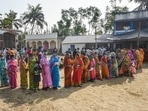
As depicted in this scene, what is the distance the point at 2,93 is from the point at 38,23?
44.8m

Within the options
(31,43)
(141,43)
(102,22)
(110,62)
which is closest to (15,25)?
(31,43)

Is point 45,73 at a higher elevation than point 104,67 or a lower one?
higher

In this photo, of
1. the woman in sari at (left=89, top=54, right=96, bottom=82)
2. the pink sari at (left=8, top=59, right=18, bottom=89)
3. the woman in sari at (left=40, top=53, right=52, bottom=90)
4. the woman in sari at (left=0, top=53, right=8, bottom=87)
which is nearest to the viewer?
the woman in sari at (left=40, top=53, right=52, bottom=90)

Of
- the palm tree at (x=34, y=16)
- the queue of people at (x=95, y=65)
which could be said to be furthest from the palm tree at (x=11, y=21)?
the queue of people at (x=95, y=65)

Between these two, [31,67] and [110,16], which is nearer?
[31,67]

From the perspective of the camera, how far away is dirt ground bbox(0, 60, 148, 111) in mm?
Answer: 9133

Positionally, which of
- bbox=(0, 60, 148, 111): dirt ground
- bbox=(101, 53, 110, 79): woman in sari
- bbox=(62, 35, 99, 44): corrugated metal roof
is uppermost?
bbox=(62, 35, 99, 44): corrugated metal roof

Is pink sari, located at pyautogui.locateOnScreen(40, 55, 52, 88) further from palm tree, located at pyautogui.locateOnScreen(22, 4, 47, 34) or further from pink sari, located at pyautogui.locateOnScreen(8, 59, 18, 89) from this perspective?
palm tree, located at pyautogui.locateOnScreen(22, 4, 47, 34)

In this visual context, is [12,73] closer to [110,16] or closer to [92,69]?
[92,69]

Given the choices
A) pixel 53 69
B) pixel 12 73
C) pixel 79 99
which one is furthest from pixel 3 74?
pixel 79 99

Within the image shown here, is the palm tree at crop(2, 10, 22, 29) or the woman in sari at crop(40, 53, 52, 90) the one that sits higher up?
the palm tree at crop(2, 10, 22, 29)

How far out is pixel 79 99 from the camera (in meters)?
9.95

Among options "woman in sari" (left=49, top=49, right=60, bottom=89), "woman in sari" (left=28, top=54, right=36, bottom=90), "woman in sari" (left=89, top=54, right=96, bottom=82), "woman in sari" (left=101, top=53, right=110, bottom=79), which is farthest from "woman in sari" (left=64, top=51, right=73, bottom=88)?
"woman in sari" (left=101, top=53, right=110, bottom=79)

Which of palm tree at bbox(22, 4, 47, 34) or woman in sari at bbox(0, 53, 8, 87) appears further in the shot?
palm tree at bbox(22, 4, 47, 34)
